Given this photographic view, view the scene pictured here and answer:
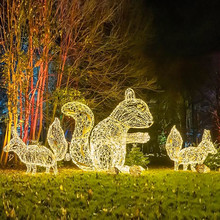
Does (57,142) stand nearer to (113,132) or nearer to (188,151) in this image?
(113,132)

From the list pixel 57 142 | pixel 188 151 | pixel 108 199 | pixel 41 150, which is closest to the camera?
pixel 108 199

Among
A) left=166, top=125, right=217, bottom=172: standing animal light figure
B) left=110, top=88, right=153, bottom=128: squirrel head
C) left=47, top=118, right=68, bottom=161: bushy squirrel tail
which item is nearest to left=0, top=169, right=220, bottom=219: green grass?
left=47, top=118, right=68, bottom=161: bushy squirrel tail

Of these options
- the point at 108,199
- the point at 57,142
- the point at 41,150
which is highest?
the point at 57,142

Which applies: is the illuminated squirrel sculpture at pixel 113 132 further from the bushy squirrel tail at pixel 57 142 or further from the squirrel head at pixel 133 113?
the bushy squirrel tail at pixel 57 142

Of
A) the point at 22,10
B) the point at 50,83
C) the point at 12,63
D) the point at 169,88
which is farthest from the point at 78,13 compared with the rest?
the point at 169,88

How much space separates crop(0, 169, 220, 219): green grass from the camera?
4.64 metres

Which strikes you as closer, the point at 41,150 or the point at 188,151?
the point at 41,150

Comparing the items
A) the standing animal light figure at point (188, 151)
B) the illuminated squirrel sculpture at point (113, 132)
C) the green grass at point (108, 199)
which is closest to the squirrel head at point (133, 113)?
the illuminated squirrel sculpture at point (113, 132)

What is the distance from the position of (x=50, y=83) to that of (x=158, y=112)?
→ 8681mm

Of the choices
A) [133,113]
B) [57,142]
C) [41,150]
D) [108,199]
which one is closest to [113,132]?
[133,113]

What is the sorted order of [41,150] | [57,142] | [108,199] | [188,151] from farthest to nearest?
[188,151]
[57,142]
[41,150]
[108,199]

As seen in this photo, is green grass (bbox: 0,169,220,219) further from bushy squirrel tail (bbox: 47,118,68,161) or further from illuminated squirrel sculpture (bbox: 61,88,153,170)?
illuminated squirrel sculpture (bbox: 61,88,153,170)

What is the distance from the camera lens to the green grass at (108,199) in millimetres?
4637

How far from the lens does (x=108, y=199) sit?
5.66 meters
